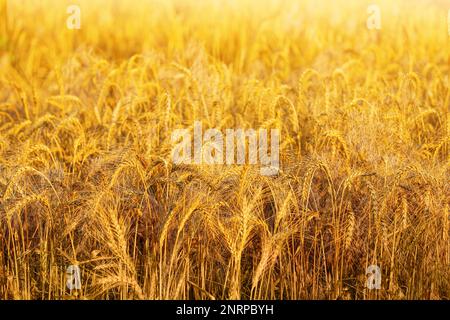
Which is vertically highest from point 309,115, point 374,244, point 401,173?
point 309,115

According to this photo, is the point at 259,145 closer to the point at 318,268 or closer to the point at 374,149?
the point at 374,149

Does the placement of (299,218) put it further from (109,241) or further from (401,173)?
(109,241)

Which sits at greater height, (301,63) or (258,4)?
(258,4)

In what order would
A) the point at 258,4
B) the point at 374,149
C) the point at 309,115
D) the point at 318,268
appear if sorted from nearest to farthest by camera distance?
the point at 318,268 → the point at 374,149 → the point at 309,115 → the point at 258,4

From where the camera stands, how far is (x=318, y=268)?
3.12m

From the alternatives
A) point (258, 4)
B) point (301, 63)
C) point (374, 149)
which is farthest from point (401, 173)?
point (258, 4)

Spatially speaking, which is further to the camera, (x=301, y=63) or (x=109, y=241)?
(x=301, y=63)

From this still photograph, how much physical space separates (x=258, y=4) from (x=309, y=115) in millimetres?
4114

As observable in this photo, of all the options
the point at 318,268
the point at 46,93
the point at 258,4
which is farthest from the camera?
the point at 258,4

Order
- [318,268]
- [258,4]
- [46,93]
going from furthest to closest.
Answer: [258,4]
[46,93]
[318,268]
